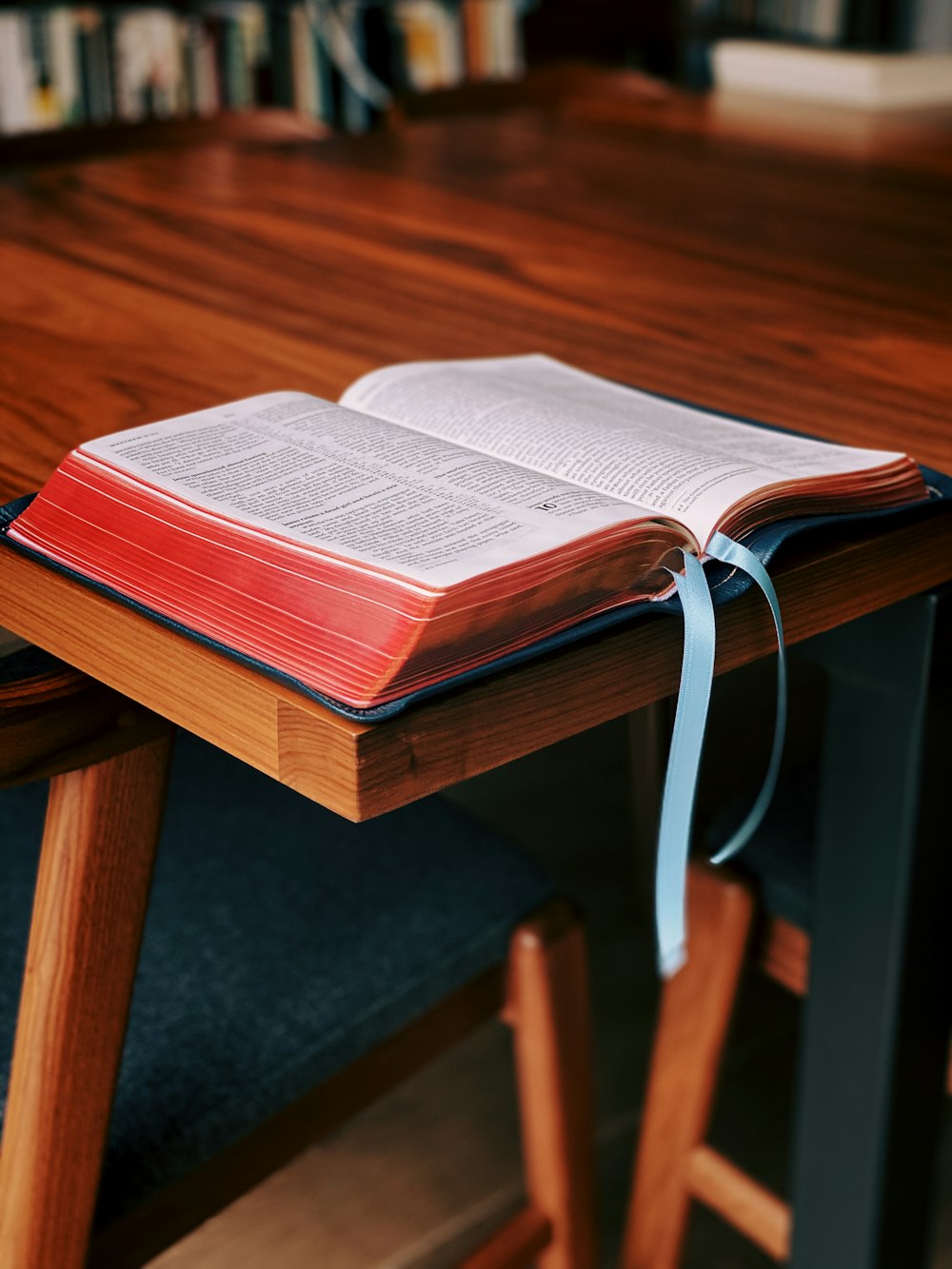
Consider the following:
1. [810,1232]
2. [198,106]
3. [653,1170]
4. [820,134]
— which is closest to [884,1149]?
[810,1232]

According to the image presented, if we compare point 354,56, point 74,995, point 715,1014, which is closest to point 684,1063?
point 715,1014

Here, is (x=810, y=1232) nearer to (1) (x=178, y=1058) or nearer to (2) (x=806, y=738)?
(2) (x=806, y=738)

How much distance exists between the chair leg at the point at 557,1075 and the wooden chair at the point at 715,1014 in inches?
3.2

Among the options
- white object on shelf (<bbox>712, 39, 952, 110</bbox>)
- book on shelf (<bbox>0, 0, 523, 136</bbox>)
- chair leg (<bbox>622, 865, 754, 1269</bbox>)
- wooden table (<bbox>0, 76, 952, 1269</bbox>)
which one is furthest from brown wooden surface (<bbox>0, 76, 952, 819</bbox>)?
book on shelf (<bbox>0, 0, 523, 136</bbox>)

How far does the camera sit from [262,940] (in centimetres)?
80

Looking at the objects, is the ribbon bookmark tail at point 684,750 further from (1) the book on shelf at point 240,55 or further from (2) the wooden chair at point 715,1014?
(1) the book on shelf at point 240,55

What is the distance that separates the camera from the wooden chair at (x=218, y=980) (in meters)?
0.58

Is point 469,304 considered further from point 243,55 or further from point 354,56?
point 354,56

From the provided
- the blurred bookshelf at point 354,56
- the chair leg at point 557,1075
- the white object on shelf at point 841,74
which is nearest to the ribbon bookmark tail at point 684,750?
the chair leg at point 557,1075

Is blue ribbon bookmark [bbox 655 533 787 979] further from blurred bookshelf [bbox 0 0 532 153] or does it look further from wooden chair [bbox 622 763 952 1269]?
blurred bookshelf [bbox 0 0 532 153]

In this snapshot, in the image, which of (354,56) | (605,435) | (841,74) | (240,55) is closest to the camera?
(605,435)

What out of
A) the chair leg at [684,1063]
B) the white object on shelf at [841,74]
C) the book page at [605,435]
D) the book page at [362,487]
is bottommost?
the chair leg at [684,1063]

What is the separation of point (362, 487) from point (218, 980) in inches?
13.5

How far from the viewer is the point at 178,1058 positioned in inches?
28.5
